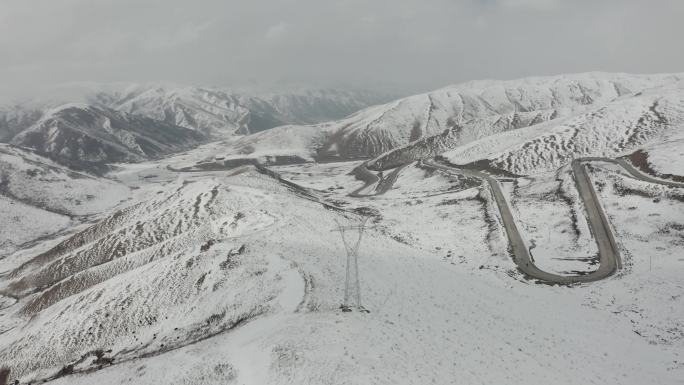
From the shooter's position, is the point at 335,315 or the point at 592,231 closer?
the point at 335,315

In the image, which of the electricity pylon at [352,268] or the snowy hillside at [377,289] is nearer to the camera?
the snowy hillside at [377,289]

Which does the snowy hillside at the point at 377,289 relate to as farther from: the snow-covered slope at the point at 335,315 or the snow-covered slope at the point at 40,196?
the snow-covered slope at the point at 40,196

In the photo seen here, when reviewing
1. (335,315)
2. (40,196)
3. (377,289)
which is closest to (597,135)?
(377,289)

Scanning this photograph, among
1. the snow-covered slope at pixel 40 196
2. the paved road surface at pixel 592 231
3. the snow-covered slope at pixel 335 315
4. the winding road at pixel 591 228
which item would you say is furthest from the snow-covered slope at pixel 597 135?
the snow-covered slope at pixel 40 196

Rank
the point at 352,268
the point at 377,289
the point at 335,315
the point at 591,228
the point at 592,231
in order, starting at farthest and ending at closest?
the point at 591,228 → the point at 592,231 → the point at 352,268 → the point at 377,289 → the point at 335,315

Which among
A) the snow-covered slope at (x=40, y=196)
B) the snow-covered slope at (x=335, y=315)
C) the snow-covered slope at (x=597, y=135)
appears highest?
the snow-covered slope at (x=597, y=135)

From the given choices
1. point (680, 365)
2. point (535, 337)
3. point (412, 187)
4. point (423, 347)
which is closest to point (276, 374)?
point (423, 347)

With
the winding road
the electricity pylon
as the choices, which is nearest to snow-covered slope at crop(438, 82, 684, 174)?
the winding road

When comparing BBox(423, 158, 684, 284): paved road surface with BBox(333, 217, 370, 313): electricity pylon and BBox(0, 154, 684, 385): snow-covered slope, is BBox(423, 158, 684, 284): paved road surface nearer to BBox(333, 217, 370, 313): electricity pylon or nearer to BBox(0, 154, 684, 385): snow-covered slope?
BBox(0, 154, 684, 385): snow-covered slope

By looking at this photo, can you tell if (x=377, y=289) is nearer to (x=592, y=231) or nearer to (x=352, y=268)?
(x=352, y=268)
